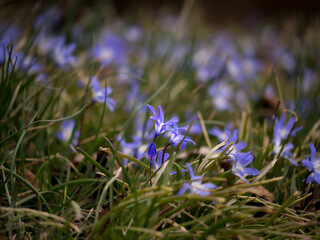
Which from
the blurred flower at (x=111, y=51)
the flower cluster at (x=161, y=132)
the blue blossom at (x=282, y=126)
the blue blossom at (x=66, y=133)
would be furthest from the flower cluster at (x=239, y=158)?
the blurred flower at (x=111, y=51)

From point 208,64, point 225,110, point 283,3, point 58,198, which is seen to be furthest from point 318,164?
point 283,3

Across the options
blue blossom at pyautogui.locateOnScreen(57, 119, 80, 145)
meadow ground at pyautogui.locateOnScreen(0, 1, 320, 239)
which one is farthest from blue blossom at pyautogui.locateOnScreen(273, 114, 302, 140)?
blue blossom at pyautogui.locateOnScreen(57, 119, 80, 145)

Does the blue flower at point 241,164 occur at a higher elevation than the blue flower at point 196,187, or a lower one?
lower

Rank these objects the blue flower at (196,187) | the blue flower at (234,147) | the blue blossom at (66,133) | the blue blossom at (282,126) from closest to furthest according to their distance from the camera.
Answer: the blue flower at (196,187) < the blue flower at (234,147) < the blue blossom at (282,126) < the blue blossom at (66,133)

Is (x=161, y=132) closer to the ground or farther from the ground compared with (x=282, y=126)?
farther from the ground

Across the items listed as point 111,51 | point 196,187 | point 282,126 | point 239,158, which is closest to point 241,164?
point 239,158

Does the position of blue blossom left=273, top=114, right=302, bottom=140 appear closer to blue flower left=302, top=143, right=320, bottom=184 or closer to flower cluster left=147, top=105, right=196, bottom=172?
blue flower left=302, top=143, right=320, bottom=184

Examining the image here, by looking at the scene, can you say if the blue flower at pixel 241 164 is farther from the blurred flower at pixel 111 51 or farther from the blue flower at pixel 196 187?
the blurred flower at pixel 111 51

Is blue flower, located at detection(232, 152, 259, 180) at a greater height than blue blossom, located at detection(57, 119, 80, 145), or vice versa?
blue flower, located at detection(232, 152, 259, 180)

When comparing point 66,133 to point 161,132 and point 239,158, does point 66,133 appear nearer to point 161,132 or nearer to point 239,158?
point 161,132

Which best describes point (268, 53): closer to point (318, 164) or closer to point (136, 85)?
point (136, 85)

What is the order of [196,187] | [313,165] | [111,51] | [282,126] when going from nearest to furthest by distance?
[196,187], [313,165], [282,126], [111,51]

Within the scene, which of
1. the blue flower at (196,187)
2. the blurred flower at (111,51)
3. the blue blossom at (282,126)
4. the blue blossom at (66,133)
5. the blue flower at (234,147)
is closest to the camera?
the blue flower at (196,187)
